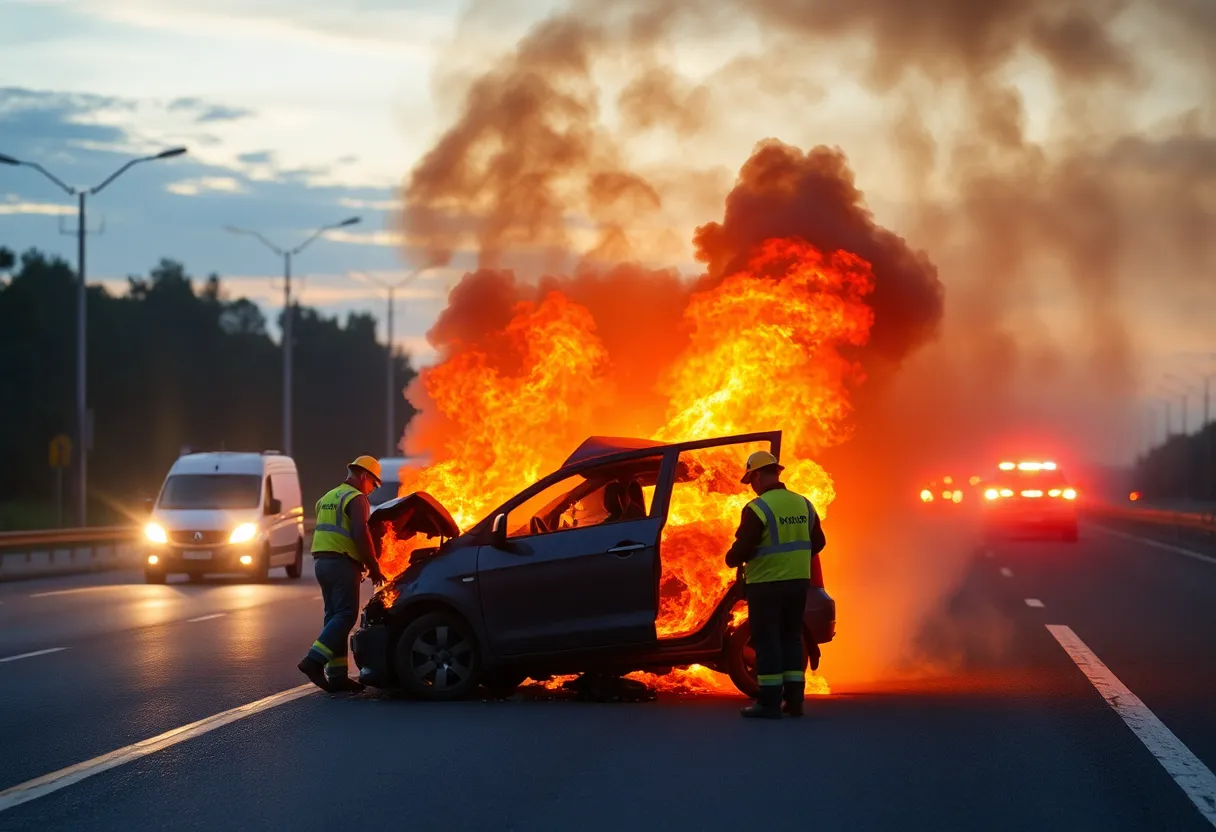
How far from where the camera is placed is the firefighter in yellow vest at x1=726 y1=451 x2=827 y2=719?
12.2 metres

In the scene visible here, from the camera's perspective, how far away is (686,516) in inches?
547

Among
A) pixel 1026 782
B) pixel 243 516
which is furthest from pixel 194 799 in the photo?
pixel 243 516

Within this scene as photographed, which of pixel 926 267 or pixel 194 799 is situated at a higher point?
pixel 926 267

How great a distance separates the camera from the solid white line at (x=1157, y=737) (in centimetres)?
923

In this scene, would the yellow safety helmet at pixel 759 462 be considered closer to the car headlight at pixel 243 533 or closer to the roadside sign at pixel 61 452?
the car headlight at pixel 243 533

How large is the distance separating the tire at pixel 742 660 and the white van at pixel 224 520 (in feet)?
65.7

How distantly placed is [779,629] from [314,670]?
11.1 feet

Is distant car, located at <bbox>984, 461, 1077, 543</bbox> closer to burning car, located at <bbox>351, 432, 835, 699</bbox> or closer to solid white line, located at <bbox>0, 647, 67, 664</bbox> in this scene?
solid white line, located at <bbox>0, 647, 67, 664</bbox>

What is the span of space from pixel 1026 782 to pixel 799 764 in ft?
3.96

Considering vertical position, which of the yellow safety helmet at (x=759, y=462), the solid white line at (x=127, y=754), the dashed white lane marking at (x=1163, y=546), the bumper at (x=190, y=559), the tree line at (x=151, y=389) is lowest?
the dashed white lane marking at (x=1163, y=546)

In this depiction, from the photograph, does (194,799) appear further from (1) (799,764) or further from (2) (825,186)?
(2) (825,186)

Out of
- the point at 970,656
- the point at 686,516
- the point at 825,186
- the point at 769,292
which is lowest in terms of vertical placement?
the point at 970,656

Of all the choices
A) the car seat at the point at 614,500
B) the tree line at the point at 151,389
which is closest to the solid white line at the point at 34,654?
the car seat at the point at 614,500

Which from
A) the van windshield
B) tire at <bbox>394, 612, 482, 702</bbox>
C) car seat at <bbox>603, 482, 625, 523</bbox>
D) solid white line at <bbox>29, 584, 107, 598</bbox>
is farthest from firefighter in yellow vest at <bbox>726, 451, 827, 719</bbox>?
the van windshield
